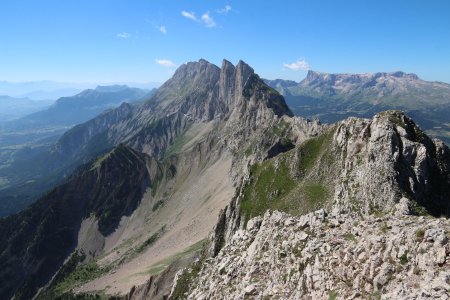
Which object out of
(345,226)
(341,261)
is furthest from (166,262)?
(341,261)

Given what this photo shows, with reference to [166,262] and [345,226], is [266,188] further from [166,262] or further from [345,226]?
[345,226]

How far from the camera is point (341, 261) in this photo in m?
35.1

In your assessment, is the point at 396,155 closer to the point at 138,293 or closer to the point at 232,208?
the point at 232,208

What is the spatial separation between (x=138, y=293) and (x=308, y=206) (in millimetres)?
72227

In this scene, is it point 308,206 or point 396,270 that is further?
point 308,206

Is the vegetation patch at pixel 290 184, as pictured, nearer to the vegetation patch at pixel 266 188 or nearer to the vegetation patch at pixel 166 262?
the vegetation patch at pixel 266 188

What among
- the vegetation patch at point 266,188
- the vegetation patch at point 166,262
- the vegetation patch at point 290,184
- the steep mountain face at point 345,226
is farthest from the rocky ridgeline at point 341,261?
the vegetation patch at point 166,262

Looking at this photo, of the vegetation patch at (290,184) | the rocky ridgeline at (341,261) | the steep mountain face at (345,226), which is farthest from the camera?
the vegetation patch at (290,184)

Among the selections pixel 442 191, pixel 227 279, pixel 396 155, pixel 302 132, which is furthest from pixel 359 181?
pixel 302 132

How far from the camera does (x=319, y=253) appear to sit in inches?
1515

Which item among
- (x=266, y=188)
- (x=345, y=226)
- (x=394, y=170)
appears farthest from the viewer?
(x=266, y=188)

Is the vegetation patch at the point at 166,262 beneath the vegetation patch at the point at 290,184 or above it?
beneath

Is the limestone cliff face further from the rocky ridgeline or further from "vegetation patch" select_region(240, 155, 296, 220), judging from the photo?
the rocky ridgeline

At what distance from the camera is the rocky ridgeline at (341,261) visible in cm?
2883
